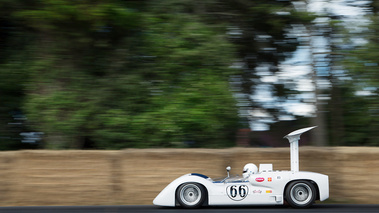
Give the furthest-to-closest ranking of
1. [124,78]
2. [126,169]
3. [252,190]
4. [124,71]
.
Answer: [124,71] → [124,78] → [126,169] → [252,190]

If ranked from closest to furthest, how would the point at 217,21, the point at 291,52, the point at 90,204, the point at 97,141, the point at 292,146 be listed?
the point at 292,146
the point at 90,204
the point at 97,141
the point at 217,21
the point at 291,52

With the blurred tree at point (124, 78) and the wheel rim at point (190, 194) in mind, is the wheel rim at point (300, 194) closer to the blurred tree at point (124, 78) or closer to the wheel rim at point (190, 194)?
the wheel rim at point (190, 194)

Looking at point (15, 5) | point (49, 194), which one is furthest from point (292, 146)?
point (15, 5)

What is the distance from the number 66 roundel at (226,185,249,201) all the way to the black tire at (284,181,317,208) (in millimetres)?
744

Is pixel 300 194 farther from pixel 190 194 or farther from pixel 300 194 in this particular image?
pixel 190 194

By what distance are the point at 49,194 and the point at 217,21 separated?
19.0ft

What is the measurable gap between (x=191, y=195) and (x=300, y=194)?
76.9 inches

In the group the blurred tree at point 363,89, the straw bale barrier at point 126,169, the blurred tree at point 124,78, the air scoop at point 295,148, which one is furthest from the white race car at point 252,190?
the blurred tree at point 363,89

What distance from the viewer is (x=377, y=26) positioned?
10.6 m

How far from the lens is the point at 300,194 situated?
7.67 meters

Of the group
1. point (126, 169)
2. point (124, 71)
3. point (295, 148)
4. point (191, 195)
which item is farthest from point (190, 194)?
point (124, 71)

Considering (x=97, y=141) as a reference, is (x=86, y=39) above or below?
above

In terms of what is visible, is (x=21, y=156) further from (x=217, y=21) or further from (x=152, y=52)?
(x=217, y=21)

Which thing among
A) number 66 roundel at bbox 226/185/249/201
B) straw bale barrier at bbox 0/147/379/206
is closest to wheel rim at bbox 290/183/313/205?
number 66 roundel at bbox 226/185/249/201
